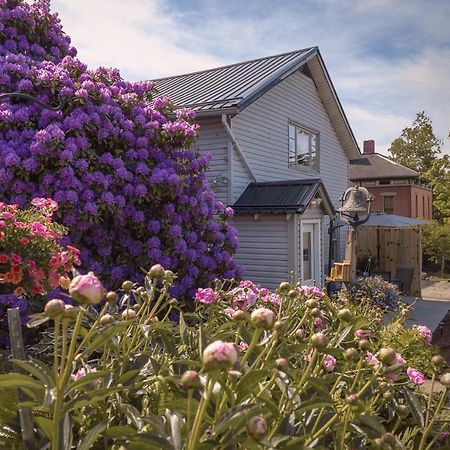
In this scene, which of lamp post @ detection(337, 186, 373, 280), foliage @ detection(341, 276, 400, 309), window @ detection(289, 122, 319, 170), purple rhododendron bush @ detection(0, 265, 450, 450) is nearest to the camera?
purple rhododendron bush @ detection(0, 265, 450, 450)

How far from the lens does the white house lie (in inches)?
385

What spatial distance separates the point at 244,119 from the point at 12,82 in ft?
18.7

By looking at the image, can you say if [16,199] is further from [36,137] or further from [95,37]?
[95,37]

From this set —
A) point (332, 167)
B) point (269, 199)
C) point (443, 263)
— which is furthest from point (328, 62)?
point (443, 263)

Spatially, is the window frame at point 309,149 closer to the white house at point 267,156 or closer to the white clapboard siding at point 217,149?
the white house at point 267,156

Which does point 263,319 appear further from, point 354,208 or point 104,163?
point 354,208

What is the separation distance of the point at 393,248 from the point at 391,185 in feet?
68.4

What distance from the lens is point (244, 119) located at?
10469 mm

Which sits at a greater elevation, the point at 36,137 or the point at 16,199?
the point at 36,137

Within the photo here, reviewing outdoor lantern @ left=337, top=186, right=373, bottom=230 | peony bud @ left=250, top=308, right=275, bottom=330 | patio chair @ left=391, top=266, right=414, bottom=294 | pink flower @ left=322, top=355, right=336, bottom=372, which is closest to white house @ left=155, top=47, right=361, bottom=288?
outdoor lantern @ left=337, top=186, right=373, bottom=230

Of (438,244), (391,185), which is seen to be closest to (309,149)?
(438,244)

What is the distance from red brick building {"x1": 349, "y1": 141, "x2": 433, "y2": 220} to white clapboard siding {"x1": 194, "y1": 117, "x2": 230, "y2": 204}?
80.8 ft

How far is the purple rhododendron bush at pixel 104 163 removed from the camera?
17.8 feet

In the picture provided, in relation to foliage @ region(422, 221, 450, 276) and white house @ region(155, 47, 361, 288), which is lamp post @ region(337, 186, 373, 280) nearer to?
white house @ region(155, 47, 361, 288)
